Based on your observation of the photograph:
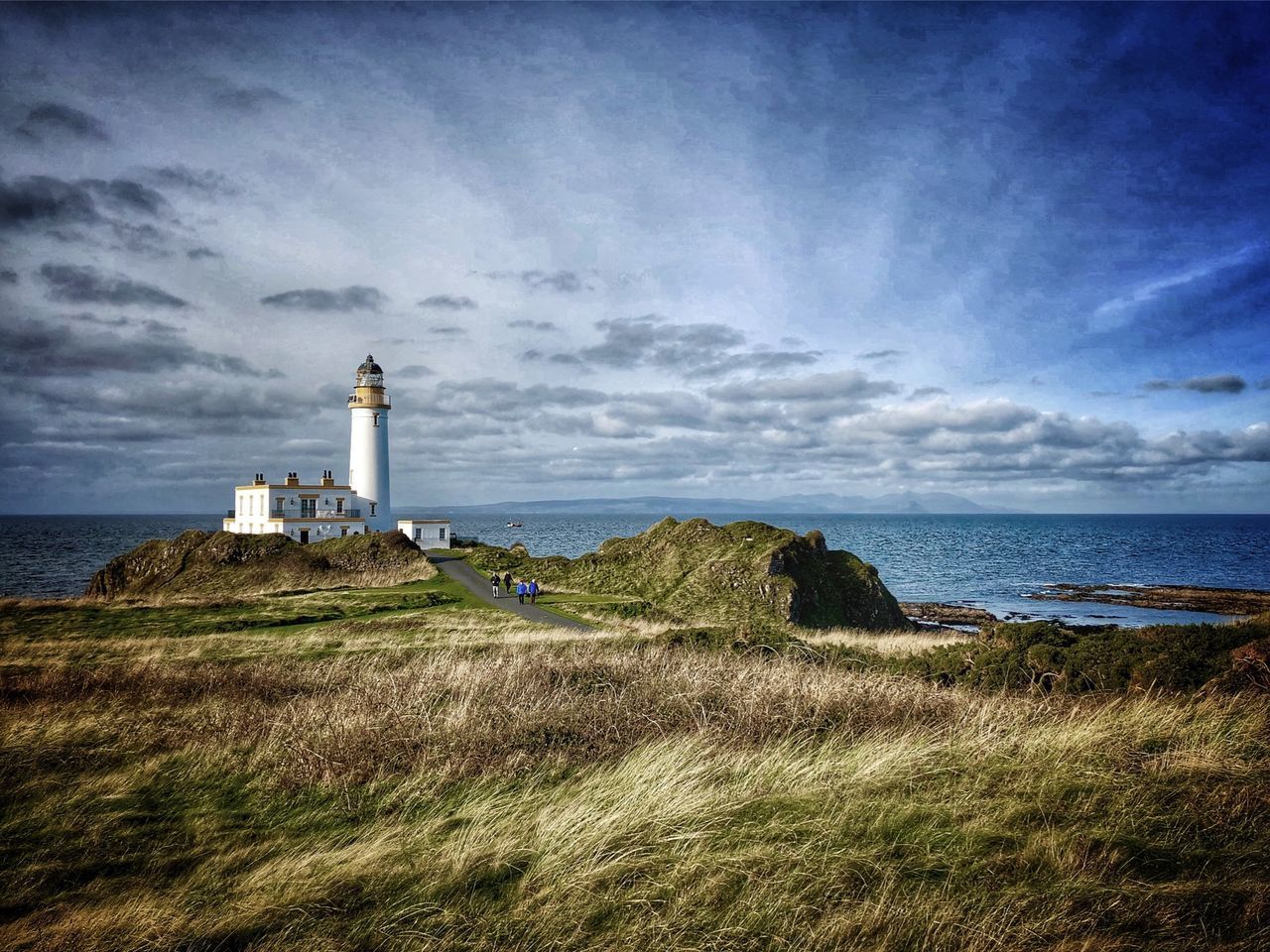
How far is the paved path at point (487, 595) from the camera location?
2580 centimetres

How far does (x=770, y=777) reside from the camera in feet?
20.3

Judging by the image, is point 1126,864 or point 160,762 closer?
point 1126,864

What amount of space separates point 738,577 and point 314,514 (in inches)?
1529

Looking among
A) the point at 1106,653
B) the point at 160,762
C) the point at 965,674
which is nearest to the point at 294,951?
the point at 160,762

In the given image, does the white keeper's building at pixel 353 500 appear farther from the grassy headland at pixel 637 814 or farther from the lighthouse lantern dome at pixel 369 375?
the grassy headland at pixel 637 814

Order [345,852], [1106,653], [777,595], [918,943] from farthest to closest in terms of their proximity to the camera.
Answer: [777,595] → [1106,653] → [345,852] → [918,943]

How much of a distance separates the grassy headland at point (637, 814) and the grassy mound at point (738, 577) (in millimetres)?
18965

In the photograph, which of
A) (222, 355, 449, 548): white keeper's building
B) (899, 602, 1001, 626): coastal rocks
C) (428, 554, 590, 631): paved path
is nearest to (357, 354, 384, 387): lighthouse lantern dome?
(222, 355, 449, 548): white keeper's building

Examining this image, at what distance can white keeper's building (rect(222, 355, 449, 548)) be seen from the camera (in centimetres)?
5319

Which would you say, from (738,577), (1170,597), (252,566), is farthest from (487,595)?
(1170,597)

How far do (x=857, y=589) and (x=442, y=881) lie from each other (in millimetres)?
30962

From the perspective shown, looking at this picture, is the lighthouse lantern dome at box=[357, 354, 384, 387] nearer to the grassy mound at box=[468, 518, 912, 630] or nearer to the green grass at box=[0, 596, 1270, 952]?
the grassy mound at box=[468, 518, 912, 630]

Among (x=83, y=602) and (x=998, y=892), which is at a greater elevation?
(x=998, y=892)

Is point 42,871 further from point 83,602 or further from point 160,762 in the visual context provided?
point 83,602
